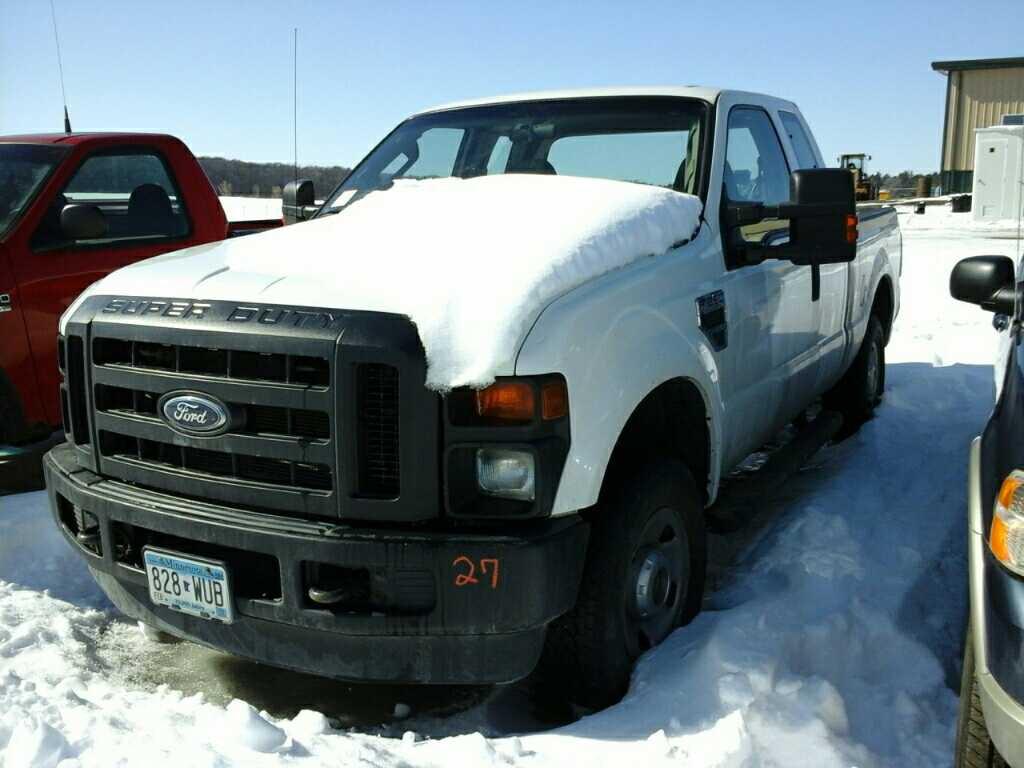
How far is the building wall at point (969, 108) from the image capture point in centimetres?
3206

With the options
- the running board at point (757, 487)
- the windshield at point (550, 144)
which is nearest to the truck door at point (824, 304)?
the running board at point (757, 487)

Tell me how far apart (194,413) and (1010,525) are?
205cm

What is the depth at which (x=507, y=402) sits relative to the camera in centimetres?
253

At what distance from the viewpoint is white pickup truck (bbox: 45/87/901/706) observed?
8.30ft

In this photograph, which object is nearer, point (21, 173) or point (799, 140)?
point (799, 140)

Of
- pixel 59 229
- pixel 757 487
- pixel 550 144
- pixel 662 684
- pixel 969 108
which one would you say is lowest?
pixel 662 684

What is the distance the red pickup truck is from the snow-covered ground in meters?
0.50

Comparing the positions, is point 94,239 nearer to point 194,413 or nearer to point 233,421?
point 194,413

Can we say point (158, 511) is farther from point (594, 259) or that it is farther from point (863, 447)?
point (863, 447)

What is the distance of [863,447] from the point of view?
18.2 feet

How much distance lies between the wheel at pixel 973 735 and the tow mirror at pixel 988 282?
50.6 inches

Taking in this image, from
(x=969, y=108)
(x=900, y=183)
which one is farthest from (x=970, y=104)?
(x=900, y=183)

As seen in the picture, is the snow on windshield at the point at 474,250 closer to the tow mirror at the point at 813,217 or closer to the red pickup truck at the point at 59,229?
the tow mirror at the point at 813,217

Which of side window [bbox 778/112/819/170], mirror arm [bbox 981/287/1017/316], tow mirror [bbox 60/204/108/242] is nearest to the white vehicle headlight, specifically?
mirror arm [bbox 981/287/1017/316]
